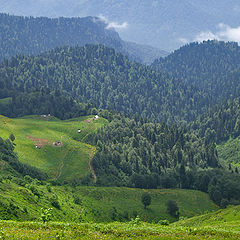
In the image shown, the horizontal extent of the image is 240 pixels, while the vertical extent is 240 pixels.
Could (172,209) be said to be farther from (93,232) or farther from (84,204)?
(93,232)

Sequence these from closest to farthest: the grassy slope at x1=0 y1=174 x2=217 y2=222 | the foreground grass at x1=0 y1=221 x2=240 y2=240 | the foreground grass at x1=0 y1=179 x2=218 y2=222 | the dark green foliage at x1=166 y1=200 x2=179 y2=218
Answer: the foreground grass at x1=0 y1=221 x2=240 y2=240 → the foreground grass at x1=0 y1=179 x2=218 y2=222 → the grassy slope at x1=0 y1=174 x2=217 y2=222 → the dark green foliage at x1=166 y1=200 x2=179 y2=218

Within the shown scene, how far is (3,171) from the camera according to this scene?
539 feet

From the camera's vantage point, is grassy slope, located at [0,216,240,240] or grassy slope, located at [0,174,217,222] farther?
grassy slope, located at [0,174,217,222]

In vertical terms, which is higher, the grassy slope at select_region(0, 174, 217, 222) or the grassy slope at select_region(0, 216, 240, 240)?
the grassy slope at select_region(0, 216, 240, 240)

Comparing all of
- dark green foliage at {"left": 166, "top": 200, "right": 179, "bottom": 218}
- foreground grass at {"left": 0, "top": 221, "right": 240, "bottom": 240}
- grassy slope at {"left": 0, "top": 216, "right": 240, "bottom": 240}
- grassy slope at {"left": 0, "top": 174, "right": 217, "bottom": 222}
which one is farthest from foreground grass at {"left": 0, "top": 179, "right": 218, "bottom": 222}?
grassy slope at {"left": 0, "top": 216, "right": 240, "bottom": 240}

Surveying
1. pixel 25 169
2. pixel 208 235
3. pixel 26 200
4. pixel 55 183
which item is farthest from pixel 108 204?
pixel 208 235

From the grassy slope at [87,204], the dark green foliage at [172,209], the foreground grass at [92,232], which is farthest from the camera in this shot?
the dark green foliage at [172,209]

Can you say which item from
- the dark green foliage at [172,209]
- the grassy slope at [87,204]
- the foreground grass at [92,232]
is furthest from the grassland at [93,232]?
the dark green foliage at [172,209]

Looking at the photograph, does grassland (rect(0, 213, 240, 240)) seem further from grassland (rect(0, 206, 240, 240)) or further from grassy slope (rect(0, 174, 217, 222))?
grassy slope (rect(0, 174, 217, 222))

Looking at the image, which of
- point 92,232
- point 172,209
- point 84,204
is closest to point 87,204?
point 84,204

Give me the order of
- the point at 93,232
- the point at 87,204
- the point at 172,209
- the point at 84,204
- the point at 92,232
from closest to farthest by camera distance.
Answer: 1. the point at 92,232
2. the point at 93,232
3. the point at 84,204
4. the point at 87,204
5. the point at 172,209

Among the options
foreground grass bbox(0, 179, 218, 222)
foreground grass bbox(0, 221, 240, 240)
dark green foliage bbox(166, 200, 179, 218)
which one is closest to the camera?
foreground grass bbox(0, 221, 240, 240)

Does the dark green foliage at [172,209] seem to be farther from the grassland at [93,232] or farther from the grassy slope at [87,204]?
the grassland at [93,232]

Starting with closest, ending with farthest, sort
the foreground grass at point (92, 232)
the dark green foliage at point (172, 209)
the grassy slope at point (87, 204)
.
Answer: the foreground grass at point (92, 232)
the grassy slope at point (87, 204)
the dark green foliage at point (172, 209)
